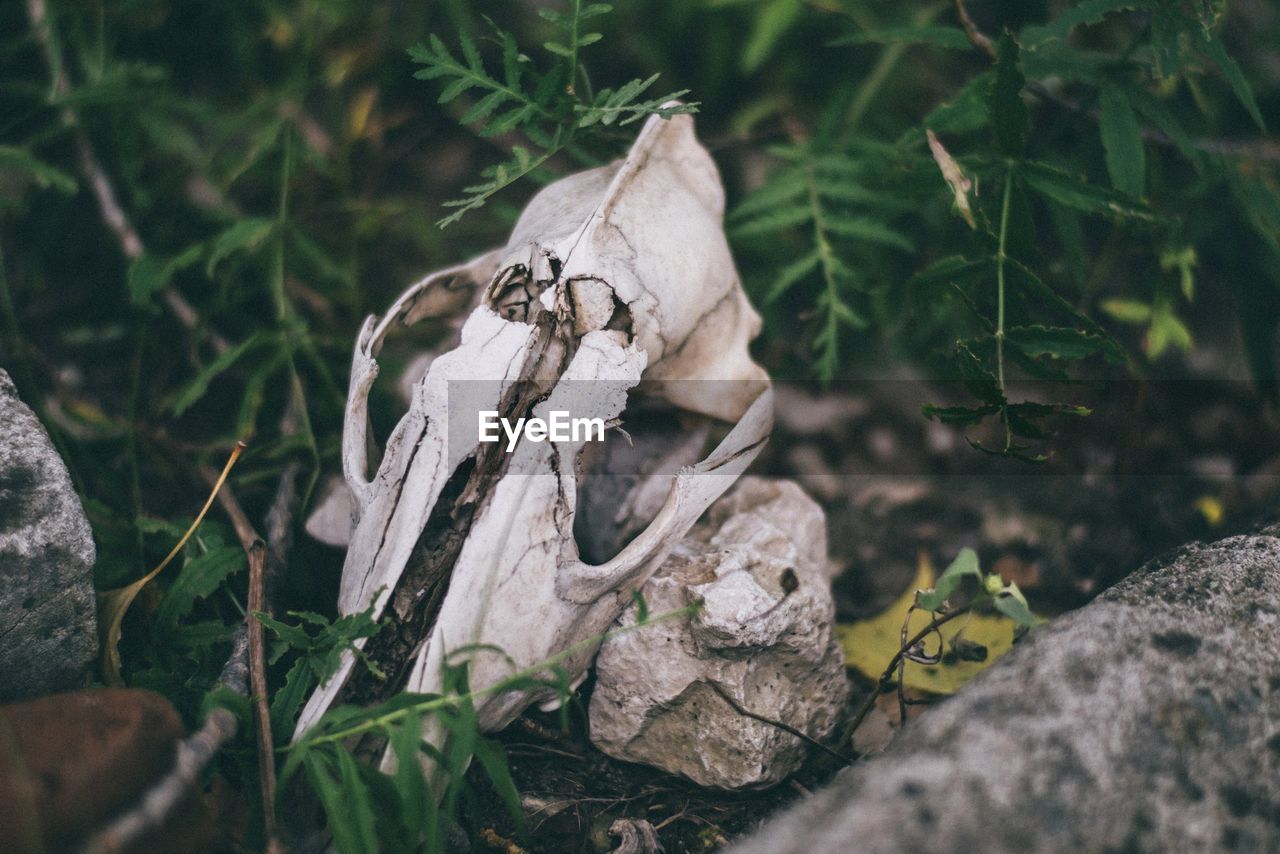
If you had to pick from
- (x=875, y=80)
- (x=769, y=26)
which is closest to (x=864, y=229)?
(x=875, y=80)

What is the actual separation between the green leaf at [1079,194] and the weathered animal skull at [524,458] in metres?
0.86

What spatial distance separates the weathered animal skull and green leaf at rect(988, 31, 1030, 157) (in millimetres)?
784

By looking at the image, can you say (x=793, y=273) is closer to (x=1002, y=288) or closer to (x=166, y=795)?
(x=1002, y=288)

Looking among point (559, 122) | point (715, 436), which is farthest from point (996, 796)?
point (559, 122)

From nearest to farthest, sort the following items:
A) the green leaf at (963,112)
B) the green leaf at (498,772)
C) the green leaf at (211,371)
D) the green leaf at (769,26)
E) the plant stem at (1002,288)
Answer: the green leaf at (498,772)
the plant stem at (1002,288)
the green leaf at (963,112)
the green leaf at (211,371)
the green leaf at (769,26)

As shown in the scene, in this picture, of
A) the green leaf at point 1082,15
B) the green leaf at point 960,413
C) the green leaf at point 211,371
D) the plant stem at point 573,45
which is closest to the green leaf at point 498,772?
the green leaf at point 960,413

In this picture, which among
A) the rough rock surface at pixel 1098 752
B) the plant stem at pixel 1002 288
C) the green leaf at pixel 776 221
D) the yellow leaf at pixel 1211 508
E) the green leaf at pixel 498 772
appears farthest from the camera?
the yellow leaf at pixel 1211 508

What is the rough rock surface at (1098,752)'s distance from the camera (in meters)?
1.34

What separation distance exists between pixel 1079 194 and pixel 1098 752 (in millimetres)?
1412

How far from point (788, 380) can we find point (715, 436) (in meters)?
0.74

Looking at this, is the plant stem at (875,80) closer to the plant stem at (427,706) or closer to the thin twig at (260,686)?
the plant stem at (427,706)

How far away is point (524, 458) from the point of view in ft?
5.99

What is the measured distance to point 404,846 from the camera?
1.70 m

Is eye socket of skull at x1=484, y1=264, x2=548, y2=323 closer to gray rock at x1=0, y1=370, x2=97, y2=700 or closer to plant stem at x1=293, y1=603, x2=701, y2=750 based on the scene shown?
plant stem at x1=293, y1=603, x2=701, y2=750
